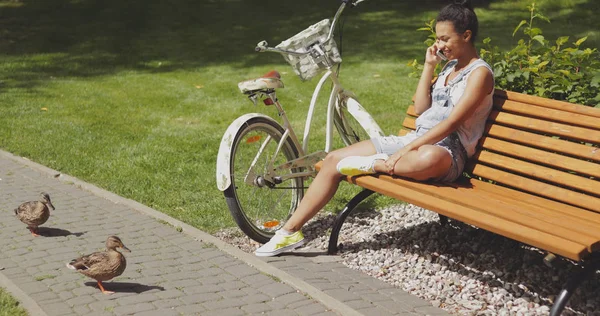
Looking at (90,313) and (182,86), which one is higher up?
(182,86)

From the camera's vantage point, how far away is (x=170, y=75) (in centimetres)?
1266

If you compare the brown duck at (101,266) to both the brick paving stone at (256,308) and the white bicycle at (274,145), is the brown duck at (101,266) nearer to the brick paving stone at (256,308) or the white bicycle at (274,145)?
the brick paving stone at (256,308)

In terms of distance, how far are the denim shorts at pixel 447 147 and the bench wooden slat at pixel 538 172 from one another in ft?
0.51

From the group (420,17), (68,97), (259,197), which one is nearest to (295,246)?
(259,197)

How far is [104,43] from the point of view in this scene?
15234 millimetres

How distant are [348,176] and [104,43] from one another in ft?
33.8

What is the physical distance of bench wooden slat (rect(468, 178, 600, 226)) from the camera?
498 cm

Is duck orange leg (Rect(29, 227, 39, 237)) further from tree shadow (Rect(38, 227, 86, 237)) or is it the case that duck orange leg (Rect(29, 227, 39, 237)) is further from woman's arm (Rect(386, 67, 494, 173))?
woman's arm (Rect(386, 67, 494, 173))

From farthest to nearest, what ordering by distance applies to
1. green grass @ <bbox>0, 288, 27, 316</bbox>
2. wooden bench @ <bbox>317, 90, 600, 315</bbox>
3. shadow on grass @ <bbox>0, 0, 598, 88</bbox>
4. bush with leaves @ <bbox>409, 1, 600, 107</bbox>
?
shadow on grass @ <bbox>0, 0, 598, 88</bbox> → bush with leaves @ <bbox>409, 1, 600, 107</bbox> → green grass @ <bbox>0, 288, 27, 316</bbox> → wooden bench @ <bbox>317, 90, 600, 315</bbox>

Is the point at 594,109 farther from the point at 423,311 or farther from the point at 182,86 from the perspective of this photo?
the point at 182,86

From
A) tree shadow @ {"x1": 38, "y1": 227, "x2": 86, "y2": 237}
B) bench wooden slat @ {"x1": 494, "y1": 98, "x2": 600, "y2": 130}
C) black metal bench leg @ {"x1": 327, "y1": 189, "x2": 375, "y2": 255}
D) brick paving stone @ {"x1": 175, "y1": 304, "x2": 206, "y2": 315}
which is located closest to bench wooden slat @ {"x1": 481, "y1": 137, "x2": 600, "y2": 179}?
bench wooden slat @ {"x1": 494, "y1": 98, "x2": 600, "y2": 130}

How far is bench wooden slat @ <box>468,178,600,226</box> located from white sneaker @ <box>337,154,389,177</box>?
64 cm

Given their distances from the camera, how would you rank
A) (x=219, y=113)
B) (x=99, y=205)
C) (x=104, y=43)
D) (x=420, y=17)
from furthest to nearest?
(x=420, y=17)
(x=104, y=43)
(x=219, y=113)
(x=99, y=205)

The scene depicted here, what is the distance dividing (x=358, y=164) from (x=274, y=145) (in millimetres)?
891
